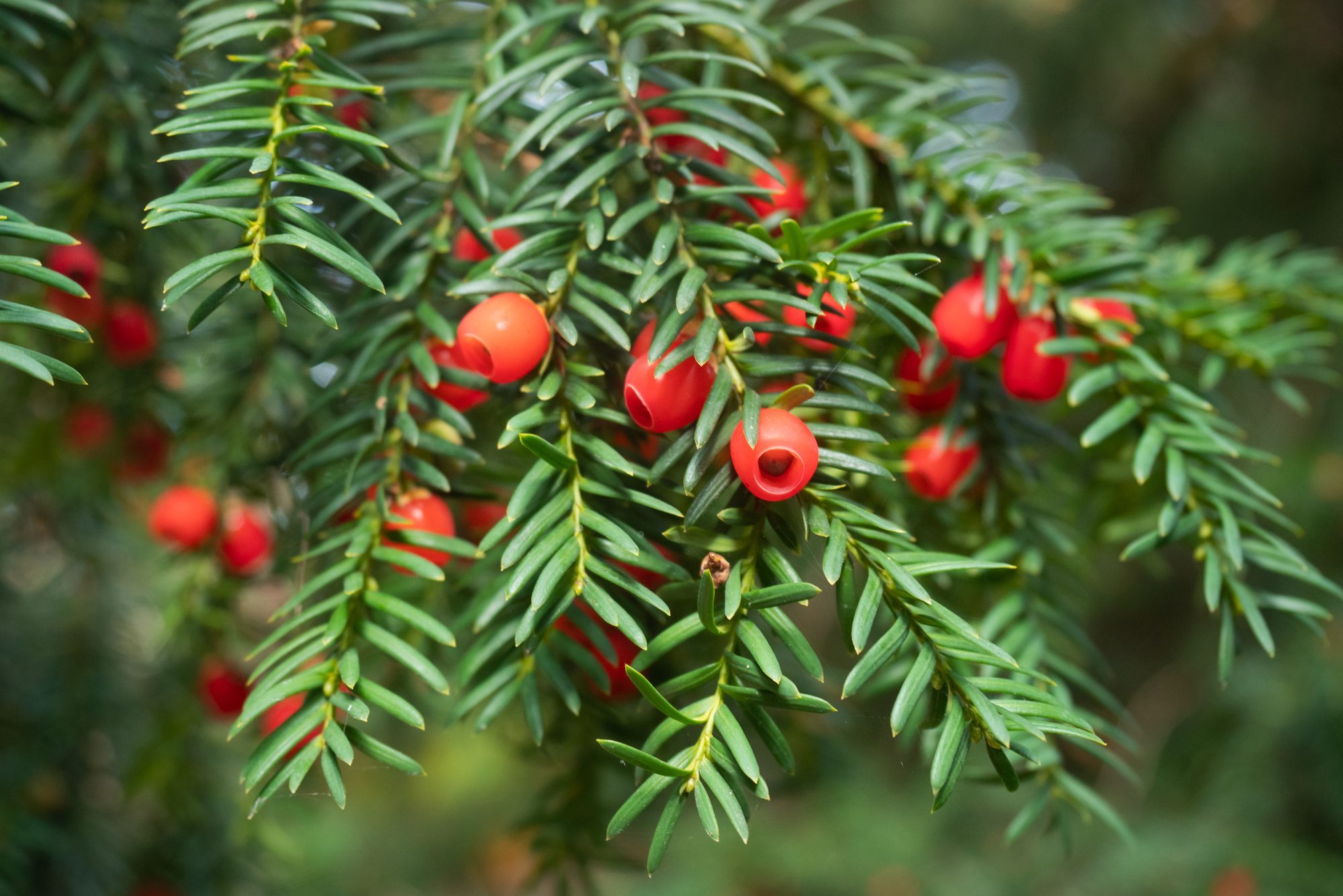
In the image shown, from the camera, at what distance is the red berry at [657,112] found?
519 mm

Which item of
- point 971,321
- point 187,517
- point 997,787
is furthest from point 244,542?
point 997,787

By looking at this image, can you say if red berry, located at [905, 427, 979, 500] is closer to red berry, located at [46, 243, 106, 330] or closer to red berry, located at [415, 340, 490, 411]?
red berry, located at [415, 340, 490, 411]

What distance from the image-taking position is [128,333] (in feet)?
2.13

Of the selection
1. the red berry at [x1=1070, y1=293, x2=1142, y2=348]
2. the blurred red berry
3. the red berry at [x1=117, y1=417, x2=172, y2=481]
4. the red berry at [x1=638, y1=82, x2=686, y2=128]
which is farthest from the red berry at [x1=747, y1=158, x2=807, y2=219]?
the red berry at [x1=117, y1=417, x2=172, y2=481]

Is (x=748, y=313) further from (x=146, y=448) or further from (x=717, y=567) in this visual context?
(x=146, y=448)

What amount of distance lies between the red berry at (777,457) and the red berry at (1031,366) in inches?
7.2

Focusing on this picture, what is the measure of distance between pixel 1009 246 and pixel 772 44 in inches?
8.3

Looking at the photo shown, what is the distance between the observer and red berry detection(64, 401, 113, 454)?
732mm

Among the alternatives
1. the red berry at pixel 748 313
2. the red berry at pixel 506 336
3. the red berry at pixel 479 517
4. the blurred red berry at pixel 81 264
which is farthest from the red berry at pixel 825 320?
the blurred red berry at pixel 81 264

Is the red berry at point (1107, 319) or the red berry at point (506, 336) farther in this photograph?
the red berry at point (1107, 319)

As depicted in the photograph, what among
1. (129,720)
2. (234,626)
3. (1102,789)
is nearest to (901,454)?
(234,626)

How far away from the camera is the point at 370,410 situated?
0.45m

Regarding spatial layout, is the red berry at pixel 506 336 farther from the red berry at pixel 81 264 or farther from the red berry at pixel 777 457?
the red berry at pixel 81 264

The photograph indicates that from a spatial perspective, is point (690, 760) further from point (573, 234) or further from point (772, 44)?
point (772, 44)
